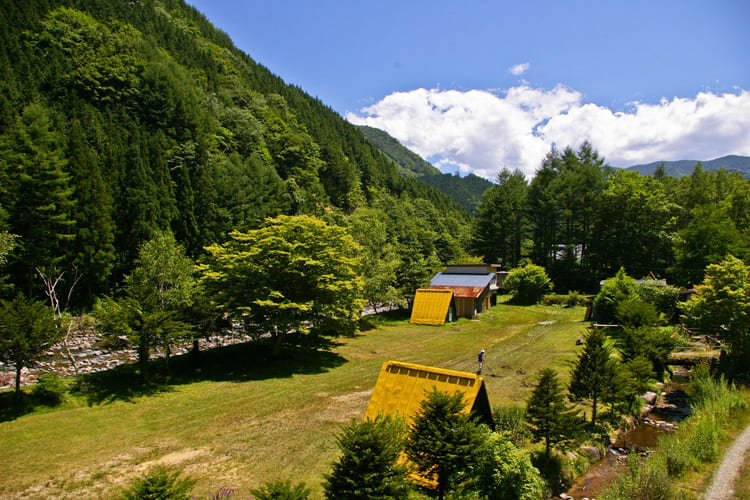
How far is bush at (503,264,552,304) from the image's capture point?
44281 mm

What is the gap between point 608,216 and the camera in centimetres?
4866

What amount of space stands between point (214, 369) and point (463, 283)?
26.9 meters

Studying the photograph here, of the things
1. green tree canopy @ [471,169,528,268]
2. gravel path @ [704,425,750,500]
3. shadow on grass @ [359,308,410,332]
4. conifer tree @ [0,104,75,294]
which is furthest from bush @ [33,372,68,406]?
green tree canopy @ [471,169,528,268]

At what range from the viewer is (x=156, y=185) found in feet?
126

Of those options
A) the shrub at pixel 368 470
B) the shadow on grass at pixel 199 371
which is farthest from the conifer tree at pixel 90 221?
the shrub at pixel 368 470

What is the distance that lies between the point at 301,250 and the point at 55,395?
38.6 ft

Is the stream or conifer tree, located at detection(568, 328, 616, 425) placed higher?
conifer tree, located at detection(568, 328, 616, 425)

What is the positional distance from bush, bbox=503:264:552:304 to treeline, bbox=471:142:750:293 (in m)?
8.59

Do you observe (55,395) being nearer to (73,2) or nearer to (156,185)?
(156,185)

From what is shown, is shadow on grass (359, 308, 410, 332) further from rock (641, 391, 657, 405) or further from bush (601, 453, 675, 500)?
bush (601, 453, 675, 500)

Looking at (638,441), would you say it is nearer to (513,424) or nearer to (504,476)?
(513,424)

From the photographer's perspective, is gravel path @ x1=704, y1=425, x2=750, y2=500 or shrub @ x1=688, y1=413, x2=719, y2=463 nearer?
gravel path @ x1=704, y1=425, x2=750, y2=500

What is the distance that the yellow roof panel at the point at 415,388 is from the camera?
31.2 ft

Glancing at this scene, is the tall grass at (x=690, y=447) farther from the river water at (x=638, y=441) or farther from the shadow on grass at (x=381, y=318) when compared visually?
the shadow on grass at (x=381, y=318)
